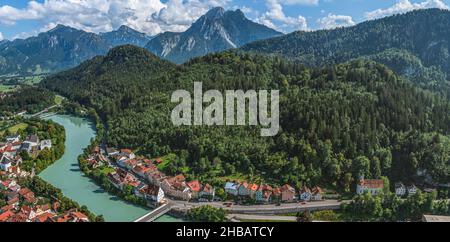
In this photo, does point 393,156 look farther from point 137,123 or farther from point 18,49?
point 18,49

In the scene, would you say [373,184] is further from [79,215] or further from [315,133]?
[79,215]

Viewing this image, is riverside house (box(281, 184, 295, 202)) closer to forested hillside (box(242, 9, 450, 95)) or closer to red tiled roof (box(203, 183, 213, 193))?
red tiled roof (box(203, 183, 213, 193))

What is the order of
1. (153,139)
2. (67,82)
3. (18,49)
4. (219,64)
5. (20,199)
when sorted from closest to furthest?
1. (20,199)
2. (153,139)
3. (219,64)
4. (67,82)
5. (18,49)

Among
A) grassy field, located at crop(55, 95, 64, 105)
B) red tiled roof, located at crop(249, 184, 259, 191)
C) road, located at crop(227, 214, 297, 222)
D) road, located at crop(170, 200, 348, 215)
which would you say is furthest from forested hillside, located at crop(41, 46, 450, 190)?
grassy field, located at crop(55, 95, 64, 105)

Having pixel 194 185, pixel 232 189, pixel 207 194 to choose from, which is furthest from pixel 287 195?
pixel 194 185

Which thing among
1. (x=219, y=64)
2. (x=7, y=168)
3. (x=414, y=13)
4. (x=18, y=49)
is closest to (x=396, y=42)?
(x=414, y=13)

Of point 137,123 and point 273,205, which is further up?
point 137,123

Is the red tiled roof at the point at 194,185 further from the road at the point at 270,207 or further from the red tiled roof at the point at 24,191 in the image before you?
the red tiled roof at the point at 24,191
